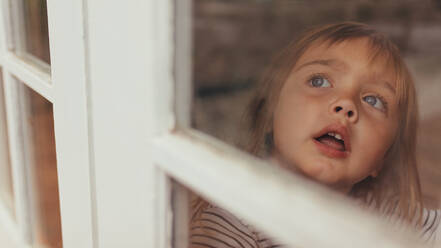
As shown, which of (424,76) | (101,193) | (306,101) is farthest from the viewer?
(424,76)

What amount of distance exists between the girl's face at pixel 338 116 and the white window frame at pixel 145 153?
321 mm

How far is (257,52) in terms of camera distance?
14.1 ft

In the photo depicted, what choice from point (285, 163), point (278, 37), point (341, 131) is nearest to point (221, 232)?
point (285, 163)

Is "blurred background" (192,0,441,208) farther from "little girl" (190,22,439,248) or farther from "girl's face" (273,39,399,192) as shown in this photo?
"girl's face" (273,39,399,192)

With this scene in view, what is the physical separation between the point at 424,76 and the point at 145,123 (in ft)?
11.7

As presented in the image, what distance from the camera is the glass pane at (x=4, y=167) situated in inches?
41.0

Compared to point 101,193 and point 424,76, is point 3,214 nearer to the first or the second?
point 101,193

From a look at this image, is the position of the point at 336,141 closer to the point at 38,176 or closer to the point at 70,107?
the point at 70,107

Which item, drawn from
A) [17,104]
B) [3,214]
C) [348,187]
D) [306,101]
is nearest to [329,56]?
[306,101]

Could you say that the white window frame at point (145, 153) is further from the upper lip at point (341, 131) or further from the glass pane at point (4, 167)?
the glass pane at point (4, 167)

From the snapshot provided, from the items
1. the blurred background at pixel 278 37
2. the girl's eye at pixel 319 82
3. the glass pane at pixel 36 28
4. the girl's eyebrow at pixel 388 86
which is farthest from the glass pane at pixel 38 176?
the blurred background at pixel 278 37

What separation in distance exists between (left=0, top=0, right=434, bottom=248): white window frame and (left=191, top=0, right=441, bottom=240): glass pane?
1.5 inches

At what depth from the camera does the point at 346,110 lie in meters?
0.74

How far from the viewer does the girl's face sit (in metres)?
0.74
